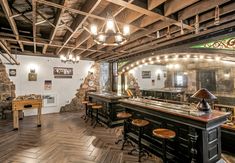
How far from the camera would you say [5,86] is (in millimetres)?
6359

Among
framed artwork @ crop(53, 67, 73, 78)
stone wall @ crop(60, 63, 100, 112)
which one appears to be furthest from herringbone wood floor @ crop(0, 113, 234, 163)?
framed artwork @ crop(53, 67, 73, 78)

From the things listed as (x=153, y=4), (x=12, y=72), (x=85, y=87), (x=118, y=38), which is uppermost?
(x=153, y=4)

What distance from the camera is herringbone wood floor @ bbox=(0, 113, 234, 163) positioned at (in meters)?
3.03

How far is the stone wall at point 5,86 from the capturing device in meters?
6.28

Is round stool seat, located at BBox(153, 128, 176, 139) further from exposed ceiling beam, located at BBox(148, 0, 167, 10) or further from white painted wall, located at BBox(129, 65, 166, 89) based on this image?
white painted wall, located at BBox(129, 65, 166, 89)

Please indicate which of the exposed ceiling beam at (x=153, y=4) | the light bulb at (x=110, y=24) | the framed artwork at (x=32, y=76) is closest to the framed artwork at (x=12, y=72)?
the framed artwork at (x=32, y=76)

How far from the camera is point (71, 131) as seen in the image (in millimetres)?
4598

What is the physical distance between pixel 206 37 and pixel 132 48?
7.98ft

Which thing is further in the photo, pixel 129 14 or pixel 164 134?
pixel 129 14

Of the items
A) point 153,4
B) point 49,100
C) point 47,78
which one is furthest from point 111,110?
point 47,78

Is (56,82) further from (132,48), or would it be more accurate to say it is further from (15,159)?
(15,159)

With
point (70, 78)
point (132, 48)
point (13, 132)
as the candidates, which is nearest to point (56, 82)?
point (70, 78)

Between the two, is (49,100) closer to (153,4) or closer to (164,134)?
(164,134)

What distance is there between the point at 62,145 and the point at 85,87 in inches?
192
